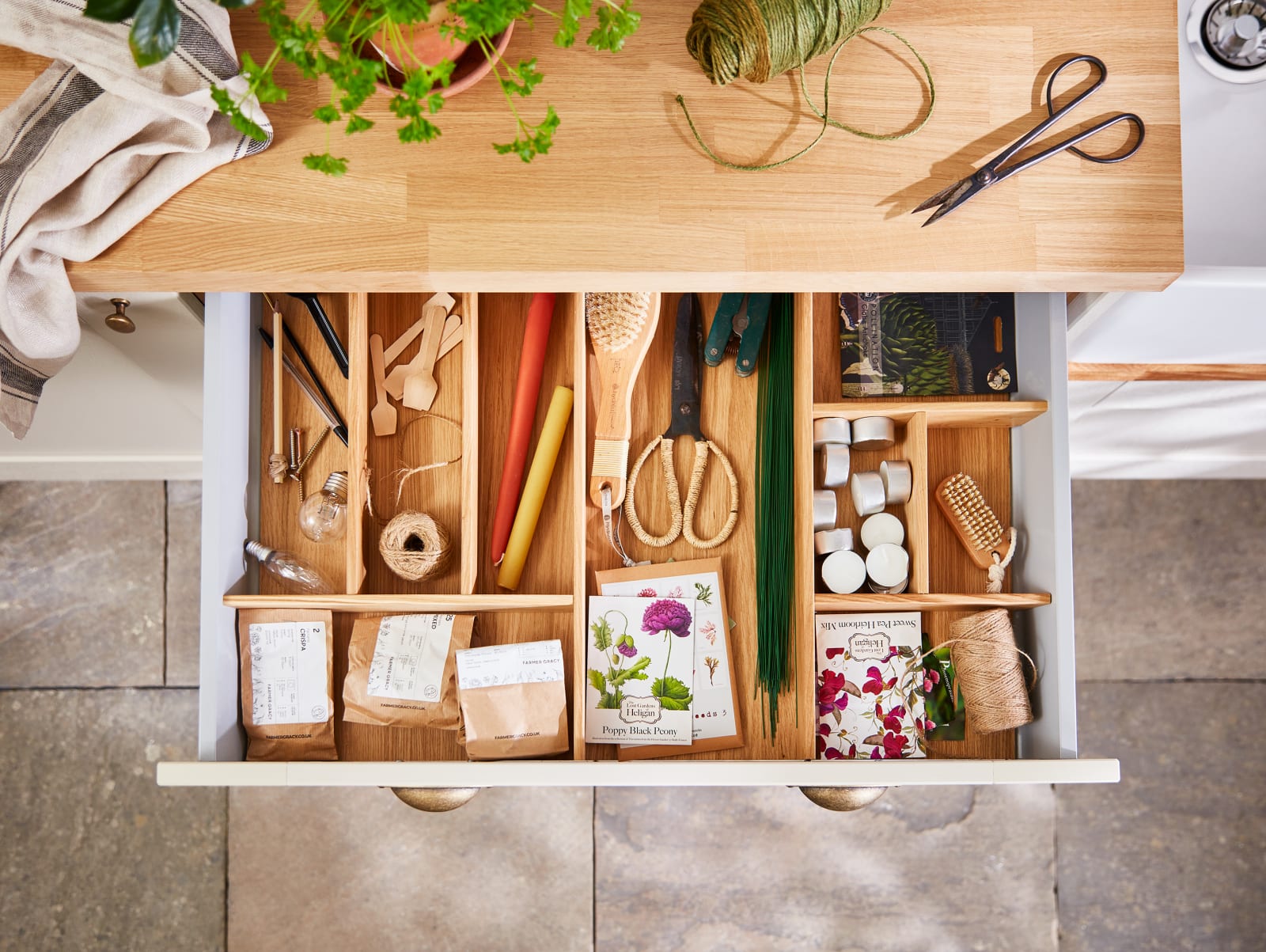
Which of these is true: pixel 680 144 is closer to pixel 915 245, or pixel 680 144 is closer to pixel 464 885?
pixel 915 245

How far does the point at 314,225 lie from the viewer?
1164 millimetres

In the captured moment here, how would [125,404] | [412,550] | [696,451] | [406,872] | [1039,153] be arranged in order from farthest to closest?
1. [406,872]
2. [125,404]
3. [696,451]
4. [412,550]
5. [1039,153]

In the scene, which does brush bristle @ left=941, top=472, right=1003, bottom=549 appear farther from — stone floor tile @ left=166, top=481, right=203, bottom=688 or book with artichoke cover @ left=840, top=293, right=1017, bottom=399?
stone floor tile @ left=166, top=481, right=203, bottom=688

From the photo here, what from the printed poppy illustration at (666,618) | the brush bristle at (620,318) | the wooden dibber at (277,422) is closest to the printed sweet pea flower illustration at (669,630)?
the printed poppy illustration at (666,618)

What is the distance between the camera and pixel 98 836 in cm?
255

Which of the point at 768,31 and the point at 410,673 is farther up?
the point at 768,31

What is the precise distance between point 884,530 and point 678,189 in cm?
71

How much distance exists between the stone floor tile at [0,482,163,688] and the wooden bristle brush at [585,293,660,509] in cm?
177

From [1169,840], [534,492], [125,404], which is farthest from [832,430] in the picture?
[1169,840]

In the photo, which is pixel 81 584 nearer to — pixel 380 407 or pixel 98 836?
pixel 98 836

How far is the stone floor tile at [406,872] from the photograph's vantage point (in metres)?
2.49

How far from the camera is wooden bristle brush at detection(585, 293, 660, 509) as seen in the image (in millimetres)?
1494

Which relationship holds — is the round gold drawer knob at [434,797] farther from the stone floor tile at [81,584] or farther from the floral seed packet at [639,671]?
the stone floor tile at [81,584]

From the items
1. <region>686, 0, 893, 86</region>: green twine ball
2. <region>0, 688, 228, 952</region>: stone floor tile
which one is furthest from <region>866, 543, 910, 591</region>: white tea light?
<region>0, 688, 228, 952</region>: stone floor tile
